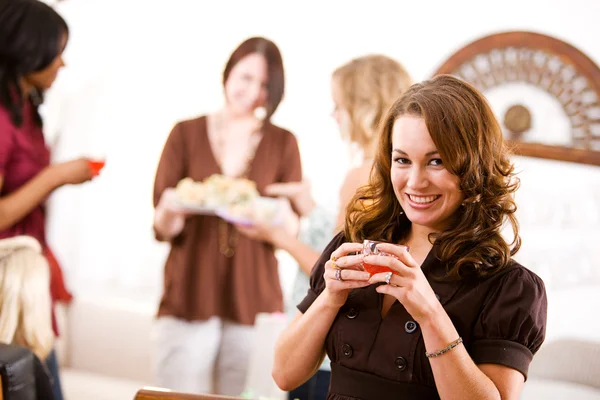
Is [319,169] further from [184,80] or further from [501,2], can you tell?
[501,2]

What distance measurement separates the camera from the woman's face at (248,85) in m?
3.61

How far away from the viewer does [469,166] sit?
152 centimetres

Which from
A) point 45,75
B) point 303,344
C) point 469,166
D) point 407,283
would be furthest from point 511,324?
point 45,75

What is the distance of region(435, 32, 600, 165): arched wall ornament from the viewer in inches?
130

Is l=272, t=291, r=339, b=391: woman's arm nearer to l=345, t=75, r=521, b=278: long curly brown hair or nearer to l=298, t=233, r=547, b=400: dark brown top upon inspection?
l=298, t=233, r=547, b=400: dark brown top

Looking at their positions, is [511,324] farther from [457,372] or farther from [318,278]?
[318,278]

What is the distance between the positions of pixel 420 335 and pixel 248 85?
91.9 inches

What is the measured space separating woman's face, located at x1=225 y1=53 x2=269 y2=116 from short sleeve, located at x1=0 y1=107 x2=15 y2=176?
103 centimetres

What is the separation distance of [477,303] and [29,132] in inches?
103

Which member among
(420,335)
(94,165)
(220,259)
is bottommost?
(220,259)

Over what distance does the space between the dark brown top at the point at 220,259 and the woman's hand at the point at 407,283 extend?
2.10 meters

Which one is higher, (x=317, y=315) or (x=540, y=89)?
(x=540, y=89)

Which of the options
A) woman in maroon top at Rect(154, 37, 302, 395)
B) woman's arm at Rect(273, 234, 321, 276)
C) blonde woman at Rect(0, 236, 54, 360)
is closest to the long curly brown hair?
woman's arm at Rect(273, 234, 321, 276)

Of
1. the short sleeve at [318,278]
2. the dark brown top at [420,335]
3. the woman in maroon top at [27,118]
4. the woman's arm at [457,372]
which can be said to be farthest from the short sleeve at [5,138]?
the woman's arm at [457,372]
